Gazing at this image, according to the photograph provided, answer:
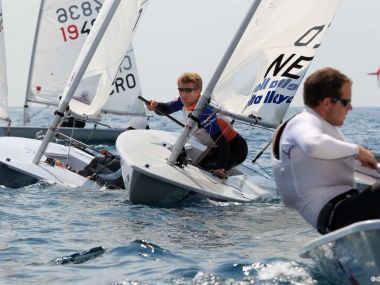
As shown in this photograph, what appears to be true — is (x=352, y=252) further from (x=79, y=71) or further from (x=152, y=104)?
(x=79, y=71)

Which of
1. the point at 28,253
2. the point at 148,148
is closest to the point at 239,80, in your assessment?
the point at 148,148

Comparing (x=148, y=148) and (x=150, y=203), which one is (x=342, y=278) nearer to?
(x=150, y=203)

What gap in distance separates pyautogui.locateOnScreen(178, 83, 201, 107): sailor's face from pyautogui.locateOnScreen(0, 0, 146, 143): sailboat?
7903mm

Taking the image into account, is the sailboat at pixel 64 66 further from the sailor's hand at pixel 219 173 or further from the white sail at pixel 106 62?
the sailor's hand at pixel 219 173

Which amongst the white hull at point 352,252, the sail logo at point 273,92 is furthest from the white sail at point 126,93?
the white hull at point 352,252

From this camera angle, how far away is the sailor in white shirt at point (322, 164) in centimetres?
432

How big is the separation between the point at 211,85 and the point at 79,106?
247 centimetres

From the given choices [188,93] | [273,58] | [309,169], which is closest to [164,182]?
[188,93]

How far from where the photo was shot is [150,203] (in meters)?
8.22

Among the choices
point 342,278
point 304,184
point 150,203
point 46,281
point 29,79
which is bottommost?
point 29,79

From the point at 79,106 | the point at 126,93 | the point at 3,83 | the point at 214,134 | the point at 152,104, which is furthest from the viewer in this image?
the point at 126,93

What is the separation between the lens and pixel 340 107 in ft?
14.5

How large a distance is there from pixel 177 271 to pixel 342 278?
3.64ft

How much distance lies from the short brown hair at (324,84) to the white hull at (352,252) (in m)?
0.69
